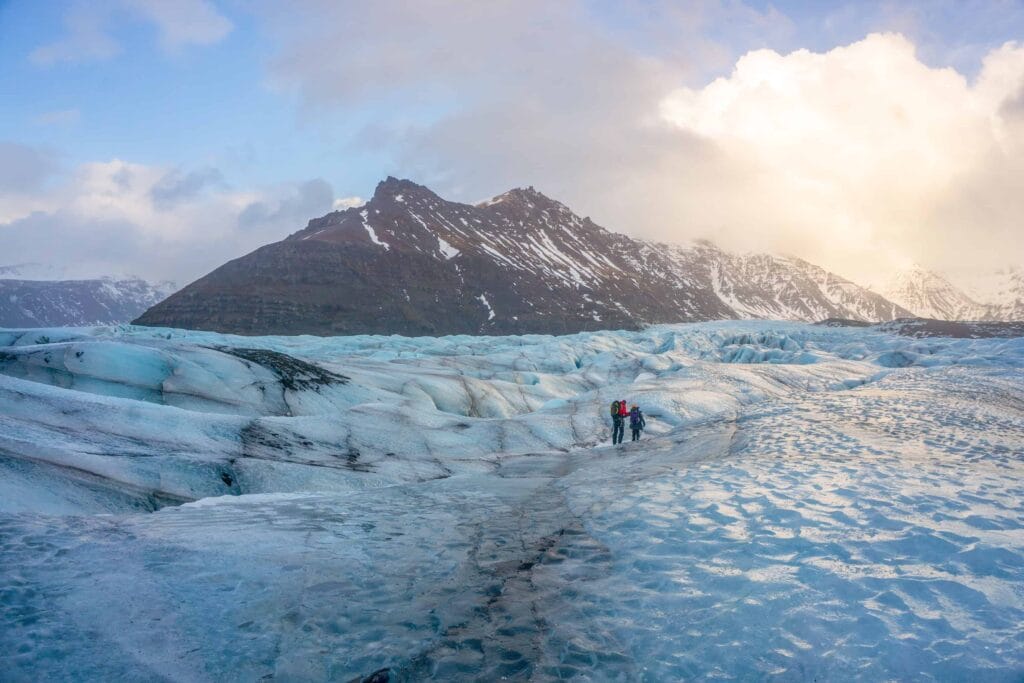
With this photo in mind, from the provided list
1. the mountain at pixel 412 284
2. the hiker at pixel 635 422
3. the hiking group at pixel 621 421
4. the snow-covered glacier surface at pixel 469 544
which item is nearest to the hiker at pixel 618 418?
the hiking group at pixel 621 421

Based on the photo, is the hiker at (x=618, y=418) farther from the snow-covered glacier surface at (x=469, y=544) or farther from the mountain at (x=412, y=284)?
the mountain at (x=412, y=284)

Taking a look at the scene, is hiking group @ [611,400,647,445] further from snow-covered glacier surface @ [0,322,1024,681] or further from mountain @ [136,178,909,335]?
mountain @ [136,178,909,335]

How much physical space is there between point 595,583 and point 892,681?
3.06 meters

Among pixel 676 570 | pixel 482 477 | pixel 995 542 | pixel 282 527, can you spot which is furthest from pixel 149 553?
pixel 995 542

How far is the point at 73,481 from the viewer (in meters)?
9.04

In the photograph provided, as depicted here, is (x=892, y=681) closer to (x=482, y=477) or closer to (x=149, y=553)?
(x=149, y=553)

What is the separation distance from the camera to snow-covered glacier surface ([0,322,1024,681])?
201 inches

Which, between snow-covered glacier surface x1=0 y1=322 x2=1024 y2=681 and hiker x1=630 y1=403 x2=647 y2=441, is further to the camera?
hiker x1=630 y1=403 x2=647 y2=441

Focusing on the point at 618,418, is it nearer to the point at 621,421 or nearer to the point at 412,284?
the point at 621,421

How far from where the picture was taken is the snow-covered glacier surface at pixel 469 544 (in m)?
5.11

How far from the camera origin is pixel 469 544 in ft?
26.8

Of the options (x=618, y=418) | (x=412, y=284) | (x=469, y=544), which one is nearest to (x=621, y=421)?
(x=618, y=418)

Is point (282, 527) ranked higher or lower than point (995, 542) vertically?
lower

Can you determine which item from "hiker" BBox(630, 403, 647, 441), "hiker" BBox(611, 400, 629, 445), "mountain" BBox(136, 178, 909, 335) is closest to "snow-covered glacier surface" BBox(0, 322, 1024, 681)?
"hiker" BBox(611, 400, 629, 445)
